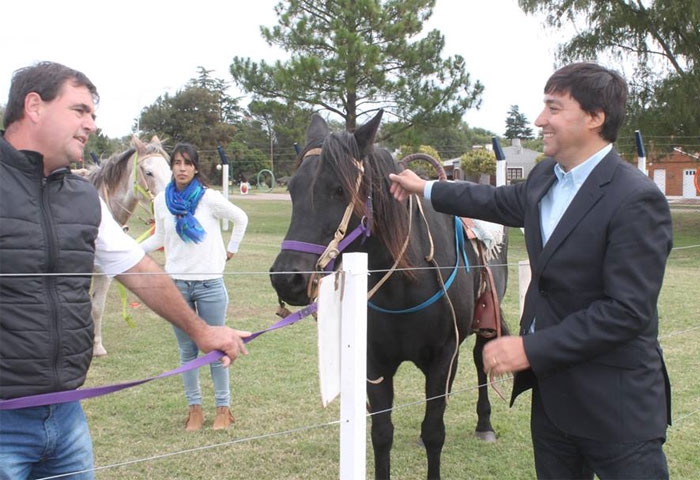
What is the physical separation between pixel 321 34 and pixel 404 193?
66.5 feet

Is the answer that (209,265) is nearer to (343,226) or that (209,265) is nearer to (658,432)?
(343,226)

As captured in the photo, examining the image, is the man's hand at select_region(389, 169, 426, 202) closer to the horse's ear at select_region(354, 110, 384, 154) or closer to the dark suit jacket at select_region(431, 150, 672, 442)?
the horse's ear at select_region(354, 110, 384, 154)

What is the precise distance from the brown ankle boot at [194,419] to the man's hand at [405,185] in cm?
243

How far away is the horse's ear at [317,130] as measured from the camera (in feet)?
10.7

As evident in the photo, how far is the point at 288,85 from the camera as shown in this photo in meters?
20.9

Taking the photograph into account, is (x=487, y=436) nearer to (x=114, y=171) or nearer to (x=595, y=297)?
(x=595, y=297)

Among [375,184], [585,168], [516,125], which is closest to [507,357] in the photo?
[585,168]

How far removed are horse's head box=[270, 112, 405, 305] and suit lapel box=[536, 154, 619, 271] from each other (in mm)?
1014

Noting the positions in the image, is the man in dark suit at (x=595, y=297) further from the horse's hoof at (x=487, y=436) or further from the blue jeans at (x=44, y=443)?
the horse's hoof at (x=487, y=436)

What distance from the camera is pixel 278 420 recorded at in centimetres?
472

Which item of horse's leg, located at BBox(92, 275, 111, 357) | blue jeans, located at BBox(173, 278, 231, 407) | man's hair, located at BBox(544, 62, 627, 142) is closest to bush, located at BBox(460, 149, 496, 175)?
horse's leg, located at BBox(92, 275, 111, 357)

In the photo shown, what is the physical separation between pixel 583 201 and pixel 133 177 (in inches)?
→ 230

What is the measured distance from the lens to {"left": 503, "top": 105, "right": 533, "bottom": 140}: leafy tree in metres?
85.9

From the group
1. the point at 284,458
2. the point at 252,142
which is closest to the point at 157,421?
the point at 284,458
